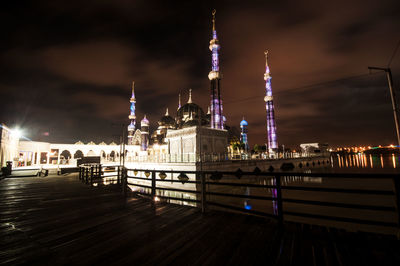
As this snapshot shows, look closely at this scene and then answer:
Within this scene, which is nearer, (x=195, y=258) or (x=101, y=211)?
(x=195, y=258)

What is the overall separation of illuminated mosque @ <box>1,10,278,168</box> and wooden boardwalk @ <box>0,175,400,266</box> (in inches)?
457

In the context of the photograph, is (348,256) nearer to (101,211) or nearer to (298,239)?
(298,239)

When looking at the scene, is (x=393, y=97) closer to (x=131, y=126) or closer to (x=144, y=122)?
(x=144, y=122)

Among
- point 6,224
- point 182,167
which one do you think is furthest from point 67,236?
point 182,167

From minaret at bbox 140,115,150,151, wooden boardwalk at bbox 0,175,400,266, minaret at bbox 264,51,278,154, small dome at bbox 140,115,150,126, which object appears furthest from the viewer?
small dome at bbox 140,115,150,126

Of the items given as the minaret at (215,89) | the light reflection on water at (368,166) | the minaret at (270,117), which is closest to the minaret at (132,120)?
the minaret at (215,89)

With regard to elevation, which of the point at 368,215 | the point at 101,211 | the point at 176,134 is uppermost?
the point at 176,134

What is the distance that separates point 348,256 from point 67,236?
553cm

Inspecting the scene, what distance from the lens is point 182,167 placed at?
22234 mm

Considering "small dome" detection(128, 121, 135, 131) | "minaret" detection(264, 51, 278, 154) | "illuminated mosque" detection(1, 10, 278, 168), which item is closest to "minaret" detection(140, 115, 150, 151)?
"illuminated mosque" detection(1, 10, 278, 168)

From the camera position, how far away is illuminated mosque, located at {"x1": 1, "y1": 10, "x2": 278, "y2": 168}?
29.4 metres

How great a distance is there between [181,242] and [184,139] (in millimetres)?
28038

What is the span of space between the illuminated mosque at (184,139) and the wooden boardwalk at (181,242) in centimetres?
1161

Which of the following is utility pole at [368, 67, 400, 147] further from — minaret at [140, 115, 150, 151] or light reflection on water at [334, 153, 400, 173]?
minaret at [140, 115, 150, 151]
